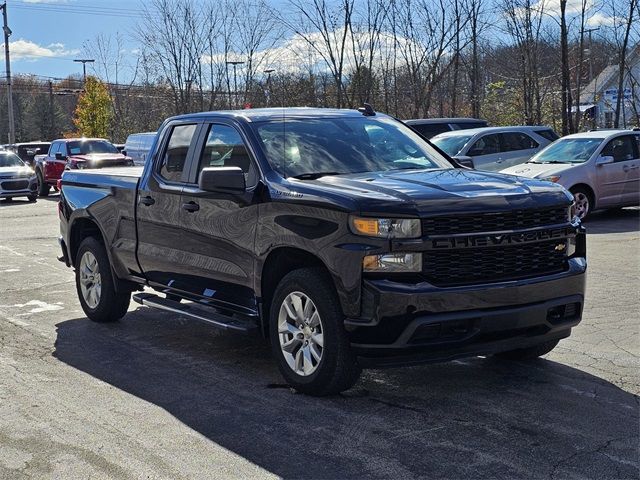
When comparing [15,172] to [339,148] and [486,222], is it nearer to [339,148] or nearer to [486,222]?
[339,148]

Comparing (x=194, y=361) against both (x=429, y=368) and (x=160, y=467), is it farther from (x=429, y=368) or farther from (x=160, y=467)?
(x=160, y=467)

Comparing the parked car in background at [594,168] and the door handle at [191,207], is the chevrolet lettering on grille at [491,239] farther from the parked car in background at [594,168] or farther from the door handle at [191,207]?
the parked car in background at [594,168]

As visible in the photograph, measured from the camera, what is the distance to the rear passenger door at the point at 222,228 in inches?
243

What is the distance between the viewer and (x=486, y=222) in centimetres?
525

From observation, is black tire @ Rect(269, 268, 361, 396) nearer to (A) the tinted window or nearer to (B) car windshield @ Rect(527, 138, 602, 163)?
(B) car windshield @ Rect(527, 138, 602, 163)

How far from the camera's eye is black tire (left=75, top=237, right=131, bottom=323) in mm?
8102

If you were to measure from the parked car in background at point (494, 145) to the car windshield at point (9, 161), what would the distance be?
1436 centimetres

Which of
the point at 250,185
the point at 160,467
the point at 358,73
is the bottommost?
the point at 160,467

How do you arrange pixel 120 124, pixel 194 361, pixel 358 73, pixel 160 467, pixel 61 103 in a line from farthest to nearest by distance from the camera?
pixel 61 103
pixel 120 124
pixel 358 73
pixel 194 361
pixel 160 467

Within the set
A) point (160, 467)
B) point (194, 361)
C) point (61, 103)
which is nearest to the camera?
point (160, 467)

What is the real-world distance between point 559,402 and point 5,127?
107368 millimetres

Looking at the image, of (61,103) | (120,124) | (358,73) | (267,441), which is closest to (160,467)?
(267,441)

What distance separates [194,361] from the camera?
6781 mm

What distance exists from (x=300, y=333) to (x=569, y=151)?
1166 cm
